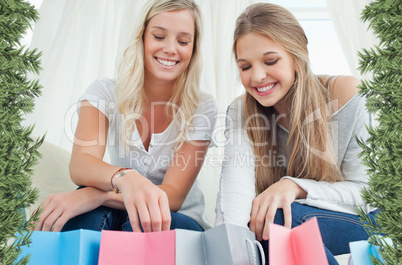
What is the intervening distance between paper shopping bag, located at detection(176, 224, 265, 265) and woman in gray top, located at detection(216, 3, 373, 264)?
37 cm

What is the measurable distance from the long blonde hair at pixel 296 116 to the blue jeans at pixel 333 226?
0.59 feet

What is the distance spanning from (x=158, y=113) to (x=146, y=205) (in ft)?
2.08

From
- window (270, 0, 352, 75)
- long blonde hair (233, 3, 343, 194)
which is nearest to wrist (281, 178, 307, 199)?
long blonde hair (233, 3, 343, 194)

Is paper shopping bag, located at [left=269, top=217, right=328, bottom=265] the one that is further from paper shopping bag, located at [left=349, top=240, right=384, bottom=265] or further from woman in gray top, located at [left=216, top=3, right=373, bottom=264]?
woman in gray top, located at [left=216, top=3, right=373, bottom=264]

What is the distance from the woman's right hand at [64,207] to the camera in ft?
3.26

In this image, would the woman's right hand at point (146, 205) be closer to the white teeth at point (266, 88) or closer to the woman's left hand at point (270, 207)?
the woman's left hand at point (270, 207)

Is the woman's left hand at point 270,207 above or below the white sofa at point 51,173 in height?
below

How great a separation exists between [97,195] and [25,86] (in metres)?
0.62

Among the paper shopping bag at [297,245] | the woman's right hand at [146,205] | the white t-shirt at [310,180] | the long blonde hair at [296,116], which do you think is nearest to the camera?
the paper shopping bag at [297,245]

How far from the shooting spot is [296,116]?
1190 mm

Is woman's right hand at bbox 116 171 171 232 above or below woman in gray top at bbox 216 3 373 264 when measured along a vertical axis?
below

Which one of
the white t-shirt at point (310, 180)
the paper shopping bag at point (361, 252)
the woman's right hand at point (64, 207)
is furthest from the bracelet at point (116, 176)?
the paper shopping bag at point (361, 252)

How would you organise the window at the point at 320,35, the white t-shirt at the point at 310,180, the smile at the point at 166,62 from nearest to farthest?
1. the white t-shirt at the point at 310,180
2. the smile at the point at 166,62
3. the window at the point at 320,35

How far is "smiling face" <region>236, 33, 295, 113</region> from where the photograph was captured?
118cm
